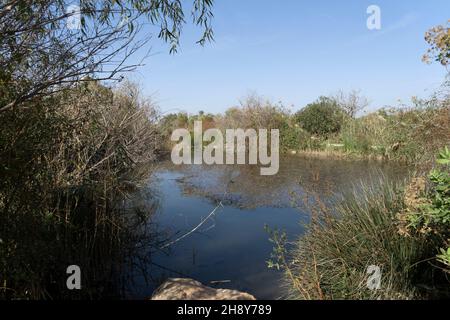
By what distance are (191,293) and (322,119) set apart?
17510 millimetres

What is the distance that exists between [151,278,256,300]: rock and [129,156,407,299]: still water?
0.70 m

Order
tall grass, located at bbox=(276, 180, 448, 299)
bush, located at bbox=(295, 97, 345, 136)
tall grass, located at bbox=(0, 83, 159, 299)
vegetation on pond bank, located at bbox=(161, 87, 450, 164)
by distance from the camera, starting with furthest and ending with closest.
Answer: bush, located at bbox=(295, 97, 345, 136) < vegetation on pond bank, located at bbox=(161, 87, 450, 164) < tall grass, located at bbox=(276, 180, 448, 299) < tall grass, located at bbox=(0, 83, 159, 299)

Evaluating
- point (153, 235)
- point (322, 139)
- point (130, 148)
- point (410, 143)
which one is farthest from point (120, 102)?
point (322, 139)

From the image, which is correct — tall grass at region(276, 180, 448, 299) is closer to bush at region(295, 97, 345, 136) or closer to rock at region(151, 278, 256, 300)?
rock at region(151, 278, 256, 300)

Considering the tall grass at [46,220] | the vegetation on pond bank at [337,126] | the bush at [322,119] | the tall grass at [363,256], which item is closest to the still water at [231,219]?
the tall grass at [363,256]

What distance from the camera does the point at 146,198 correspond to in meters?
9.12

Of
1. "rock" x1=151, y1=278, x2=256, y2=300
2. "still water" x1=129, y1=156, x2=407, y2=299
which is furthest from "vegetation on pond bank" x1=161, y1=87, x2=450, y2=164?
"rock" x1=151, y1=278, x2=256, y2=300

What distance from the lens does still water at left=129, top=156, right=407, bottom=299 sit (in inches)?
186

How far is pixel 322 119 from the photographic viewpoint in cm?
1970

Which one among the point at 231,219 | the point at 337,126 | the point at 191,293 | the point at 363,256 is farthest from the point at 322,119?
the point at 191,293

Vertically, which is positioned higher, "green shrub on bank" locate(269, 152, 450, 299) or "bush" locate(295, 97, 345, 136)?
"bush" locate(295, 97, 345, 136)
